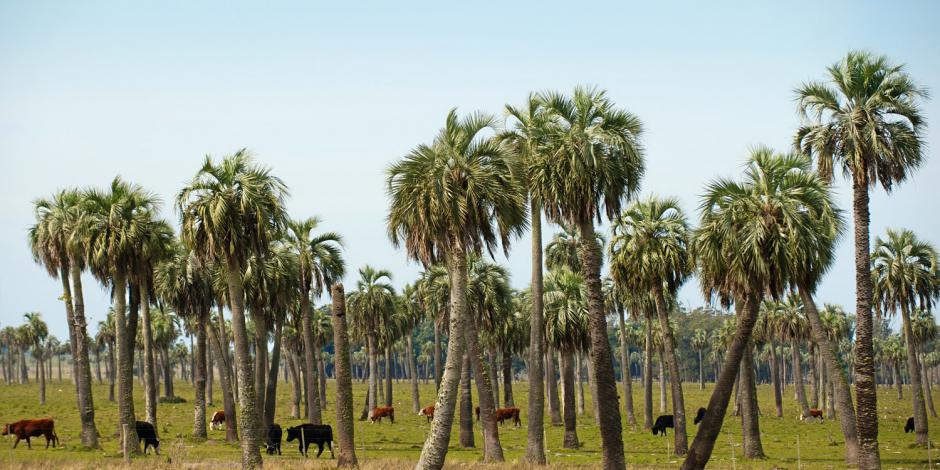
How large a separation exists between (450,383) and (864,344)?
15.1m

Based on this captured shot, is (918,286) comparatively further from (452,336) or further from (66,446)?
(66,446)

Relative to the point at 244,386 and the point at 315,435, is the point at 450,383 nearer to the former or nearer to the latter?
the point at 244,386

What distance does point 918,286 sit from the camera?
180ft

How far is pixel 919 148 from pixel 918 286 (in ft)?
82.0

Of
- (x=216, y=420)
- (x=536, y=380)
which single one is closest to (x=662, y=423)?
(x=536, y=380)

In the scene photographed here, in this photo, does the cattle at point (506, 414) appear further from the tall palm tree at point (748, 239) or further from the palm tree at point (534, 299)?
the tall palm tree at point (748, 239)

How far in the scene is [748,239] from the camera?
32188mm

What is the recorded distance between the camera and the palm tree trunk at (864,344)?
106 feet

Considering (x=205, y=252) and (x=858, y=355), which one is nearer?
(x=858, y=355)

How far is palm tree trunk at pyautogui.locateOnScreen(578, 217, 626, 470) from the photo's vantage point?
102 feet

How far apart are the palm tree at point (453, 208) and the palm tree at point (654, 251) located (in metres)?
13.6

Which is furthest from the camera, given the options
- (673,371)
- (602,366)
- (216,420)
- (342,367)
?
(216,420)

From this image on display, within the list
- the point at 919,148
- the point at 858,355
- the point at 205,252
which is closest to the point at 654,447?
the point at 858,355

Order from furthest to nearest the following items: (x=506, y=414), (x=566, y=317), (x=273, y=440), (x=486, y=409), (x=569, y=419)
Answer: (x=506, y=414) < (x=566, y=317) < (x=569, y=419) < (x=273, y=440) < (x=486, y=409)
